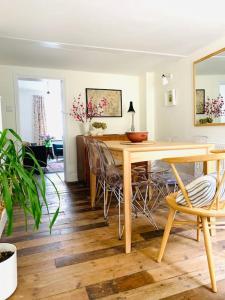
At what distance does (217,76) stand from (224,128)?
0.66m

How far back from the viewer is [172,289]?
121cm

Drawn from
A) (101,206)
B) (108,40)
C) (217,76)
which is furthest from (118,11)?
(101,206)

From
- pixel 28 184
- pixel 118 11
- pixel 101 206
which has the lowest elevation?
pixel 101 206

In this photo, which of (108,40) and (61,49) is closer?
(108,40)

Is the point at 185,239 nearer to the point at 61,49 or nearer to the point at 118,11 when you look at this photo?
the point at 118,11

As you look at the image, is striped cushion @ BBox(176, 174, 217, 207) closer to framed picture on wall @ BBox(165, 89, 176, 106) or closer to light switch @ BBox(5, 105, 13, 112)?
framed picture on wall @ BBox(165, 89, 176, 106)

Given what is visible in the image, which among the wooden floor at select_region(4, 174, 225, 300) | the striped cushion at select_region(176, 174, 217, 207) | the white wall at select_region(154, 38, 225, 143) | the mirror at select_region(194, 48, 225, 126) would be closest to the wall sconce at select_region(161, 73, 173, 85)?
the white wall at select_region(154, 38, 225, 143)

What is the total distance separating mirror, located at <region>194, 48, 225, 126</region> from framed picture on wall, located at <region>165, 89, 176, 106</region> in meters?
0.49

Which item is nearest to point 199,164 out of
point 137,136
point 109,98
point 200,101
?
point 200,101

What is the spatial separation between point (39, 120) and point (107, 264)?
7035mm

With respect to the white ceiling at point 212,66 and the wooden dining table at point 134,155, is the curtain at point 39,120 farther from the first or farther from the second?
the wooden dining table at point 134,155

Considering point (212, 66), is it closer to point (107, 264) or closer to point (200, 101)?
point (200, 101)

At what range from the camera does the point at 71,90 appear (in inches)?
156

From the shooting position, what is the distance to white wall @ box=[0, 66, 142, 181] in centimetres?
365
